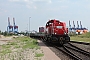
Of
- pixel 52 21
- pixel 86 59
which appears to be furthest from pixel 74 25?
pixel 86 59

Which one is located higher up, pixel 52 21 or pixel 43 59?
pixel 52 21

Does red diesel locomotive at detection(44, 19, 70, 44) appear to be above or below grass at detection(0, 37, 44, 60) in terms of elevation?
above

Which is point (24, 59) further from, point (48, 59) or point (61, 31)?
point (61, 31)

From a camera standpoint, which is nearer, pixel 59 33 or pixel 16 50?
pixel 16 50

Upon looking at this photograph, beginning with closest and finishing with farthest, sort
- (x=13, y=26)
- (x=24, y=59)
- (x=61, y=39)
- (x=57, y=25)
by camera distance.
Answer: (x=24, y=59)
(x=61, y=39)
(x=57, y=25)
(x=13, y=26)

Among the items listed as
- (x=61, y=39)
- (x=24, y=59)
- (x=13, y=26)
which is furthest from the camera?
(x=13, y=26)

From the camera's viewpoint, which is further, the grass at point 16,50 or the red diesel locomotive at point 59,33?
the red diesel locomotive at point 59,33

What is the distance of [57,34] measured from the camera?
3011cm

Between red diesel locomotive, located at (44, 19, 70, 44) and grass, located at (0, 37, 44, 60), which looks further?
red diesel locomotive, located at (44, 19, 70, 44)

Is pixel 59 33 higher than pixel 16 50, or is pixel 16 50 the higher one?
pixel 59 33

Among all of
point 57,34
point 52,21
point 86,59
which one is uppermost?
point 52,21

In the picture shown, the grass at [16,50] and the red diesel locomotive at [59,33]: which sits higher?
the red diesel locomotive at [59,33]

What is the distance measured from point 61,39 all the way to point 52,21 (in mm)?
4937

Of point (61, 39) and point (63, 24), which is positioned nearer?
point (61, 39)
